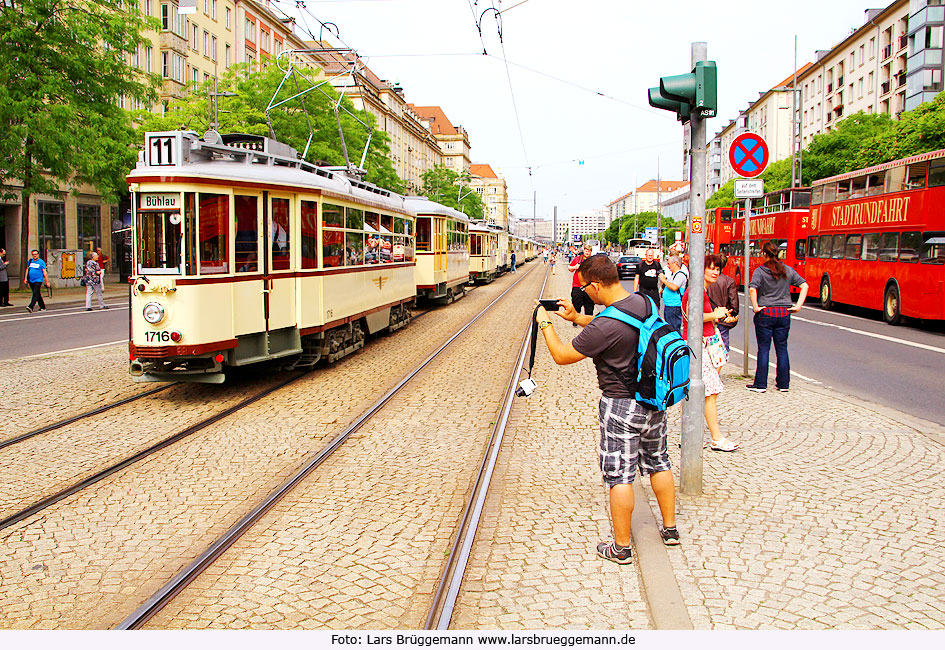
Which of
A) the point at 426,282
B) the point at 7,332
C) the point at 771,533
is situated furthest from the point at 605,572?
the point at 426,282

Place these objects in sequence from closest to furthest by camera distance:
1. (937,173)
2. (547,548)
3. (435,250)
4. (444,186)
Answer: (547,548), (937,173), (435,250), (444,186)

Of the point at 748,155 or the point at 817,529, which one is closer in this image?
the point at 817,529

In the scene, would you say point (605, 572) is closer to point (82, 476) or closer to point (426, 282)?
point (82, 476)

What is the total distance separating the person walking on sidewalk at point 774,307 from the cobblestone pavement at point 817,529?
1783 millimetres

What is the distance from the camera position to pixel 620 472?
4.44 meters

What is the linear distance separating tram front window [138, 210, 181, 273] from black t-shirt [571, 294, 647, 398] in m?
5.82

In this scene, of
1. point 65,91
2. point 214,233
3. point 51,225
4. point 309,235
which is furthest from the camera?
point 51,225

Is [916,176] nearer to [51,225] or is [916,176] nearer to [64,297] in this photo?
[64,297]

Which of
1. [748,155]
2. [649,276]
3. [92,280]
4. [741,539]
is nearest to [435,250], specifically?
[92,280]

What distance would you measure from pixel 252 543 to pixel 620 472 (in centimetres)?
223

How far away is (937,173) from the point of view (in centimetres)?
1777

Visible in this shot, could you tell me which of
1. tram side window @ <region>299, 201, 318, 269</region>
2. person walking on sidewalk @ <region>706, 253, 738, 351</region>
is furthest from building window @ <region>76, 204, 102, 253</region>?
person walking on sidewalk @ <region>706, 253, 738, 351</region>

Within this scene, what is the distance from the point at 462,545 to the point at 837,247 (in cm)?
2186

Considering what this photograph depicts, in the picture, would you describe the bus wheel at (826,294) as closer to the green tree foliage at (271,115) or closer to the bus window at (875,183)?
the bus window at (875,183)
